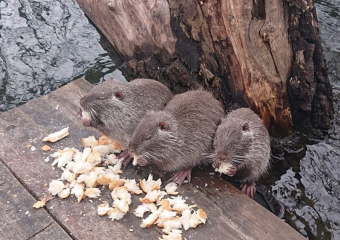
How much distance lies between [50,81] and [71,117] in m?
2.23

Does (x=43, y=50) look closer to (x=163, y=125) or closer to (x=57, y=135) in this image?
(x=57, y=135)

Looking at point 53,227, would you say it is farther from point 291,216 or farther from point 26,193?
point 291,216

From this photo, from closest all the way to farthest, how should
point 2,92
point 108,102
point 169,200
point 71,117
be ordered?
point 169,200
point 108,102
point 71,117
point 2,92

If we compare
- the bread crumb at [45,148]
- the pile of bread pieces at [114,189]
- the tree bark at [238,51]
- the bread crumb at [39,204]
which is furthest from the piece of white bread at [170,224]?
the tree bark at [238,51]

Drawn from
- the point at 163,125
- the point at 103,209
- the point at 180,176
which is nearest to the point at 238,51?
the point at 163,125

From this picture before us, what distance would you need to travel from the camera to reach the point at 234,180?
4.74m

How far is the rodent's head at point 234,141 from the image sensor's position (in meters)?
4.08

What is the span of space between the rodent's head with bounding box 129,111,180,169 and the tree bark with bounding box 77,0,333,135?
1.18m

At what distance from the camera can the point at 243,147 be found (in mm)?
4180

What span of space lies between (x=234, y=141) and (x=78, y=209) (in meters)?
1.64

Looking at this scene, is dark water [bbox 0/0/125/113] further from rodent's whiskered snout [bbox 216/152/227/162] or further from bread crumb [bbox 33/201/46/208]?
rodent's whiskered snout [bbox 216/152/227/162]

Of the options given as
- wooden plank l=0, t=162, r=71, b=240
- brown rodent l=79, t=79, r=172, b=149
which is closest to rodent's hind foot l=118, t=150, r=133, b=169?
brown rodent l=79, t=79, r=172, b=149

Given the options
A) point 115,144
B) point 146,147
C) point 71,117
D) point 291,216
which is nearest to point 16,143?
point 71,117

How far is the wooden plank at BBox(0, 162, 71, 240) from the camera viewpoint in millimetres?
3604
